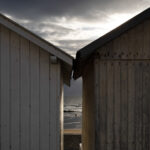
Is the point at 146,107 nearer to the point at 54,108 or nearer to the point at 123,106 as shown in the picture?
the point at 123,106

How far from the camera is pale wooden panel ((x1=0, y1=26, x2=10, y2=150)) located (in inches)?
274

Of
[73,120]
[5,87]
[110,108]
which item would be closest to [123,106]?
[110,108]

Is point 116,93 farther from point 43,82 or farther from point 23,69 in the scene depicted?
point 23,69

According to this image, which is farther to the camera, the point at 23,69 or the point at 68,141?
the point at 68,141

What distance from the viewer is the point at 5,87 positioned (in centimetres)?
698

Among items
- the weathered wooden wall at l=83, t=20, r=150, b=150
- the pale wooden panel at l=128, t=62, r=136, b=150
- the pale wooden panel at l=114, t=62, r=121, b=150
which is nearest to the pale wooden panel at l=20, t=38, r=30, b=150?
the weathered wooden wall at l=83, t=20, r=150, b=150

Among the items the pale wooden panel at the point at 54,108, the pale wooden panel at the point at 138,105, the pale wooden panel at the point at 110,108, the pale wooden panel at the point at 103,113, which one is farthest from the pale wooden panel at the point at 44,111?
the pale wooden panel at the point at 138,105

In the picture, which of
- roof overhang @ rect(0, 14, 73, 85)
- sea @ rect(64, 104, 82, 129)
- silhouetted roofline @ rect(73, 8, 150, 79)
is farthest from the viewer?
sea @ rect(64, 104, 82, 129)

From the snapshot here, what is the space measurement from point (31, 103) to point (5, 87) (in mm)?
831

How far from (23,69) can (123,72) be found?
2.67 metres

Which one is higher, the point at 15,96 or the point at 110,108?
the point at 15,96

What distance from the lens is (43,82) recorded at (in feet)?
22.7

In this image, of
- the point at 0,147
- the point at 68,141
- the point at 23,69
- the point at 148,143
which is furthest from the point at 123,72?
the point at 68,141

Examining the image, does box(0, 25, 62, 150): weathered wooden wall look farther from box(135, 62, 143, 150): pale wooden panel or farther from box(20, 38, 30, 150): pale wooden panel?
box(135, 62, 143, 150): pale wooden panel
